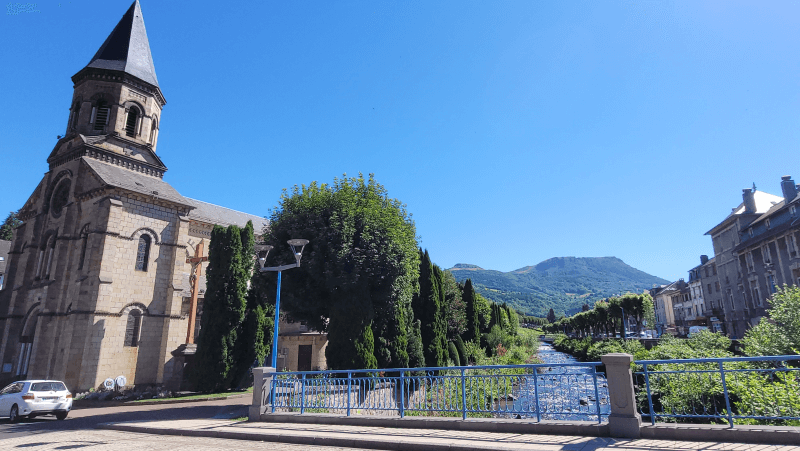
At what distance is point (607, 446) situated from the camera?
6.44 metres

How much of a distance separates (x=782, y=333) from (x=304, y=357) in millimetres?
27121

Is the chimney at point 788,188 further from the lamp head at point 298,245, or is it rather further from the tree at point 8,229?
the tree at point 8,229

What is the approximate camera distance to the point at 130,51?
28.8m

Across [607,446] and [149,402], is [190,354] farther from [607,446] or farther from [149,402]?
[607,446]

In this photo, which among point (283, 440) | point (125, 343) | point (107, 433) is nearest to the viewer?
point (283, 440)

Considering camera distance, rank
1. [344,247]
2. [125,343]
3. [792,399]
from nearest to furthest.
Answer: [792,399]
[344,247]
[125,343]

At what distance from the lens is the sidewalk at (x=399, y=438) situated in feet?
21.1

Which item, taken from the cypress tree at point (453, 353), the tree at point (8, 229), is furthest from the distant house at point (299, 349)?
the tree at point (8, 229)

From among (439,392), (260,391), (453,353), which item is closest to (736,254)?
(453,353)

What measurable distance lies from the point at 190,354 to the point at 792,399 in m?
25.1

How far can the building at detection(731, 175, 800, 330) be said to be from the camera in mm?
32344

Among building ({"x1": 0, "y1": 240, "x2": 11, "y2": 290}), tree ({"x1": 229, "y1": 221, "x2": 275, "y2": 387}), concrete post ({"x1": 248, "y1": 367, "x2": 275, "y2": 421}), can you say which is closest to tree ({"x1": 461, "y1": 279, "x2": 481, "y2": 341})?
tree ({"x1": 229, "y1": 221, "x2": 275, "y2": 387})

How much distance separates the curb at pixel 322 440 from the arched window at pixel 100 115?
76.4 feet

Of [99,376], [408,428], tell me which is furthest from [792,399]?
[99,376]
